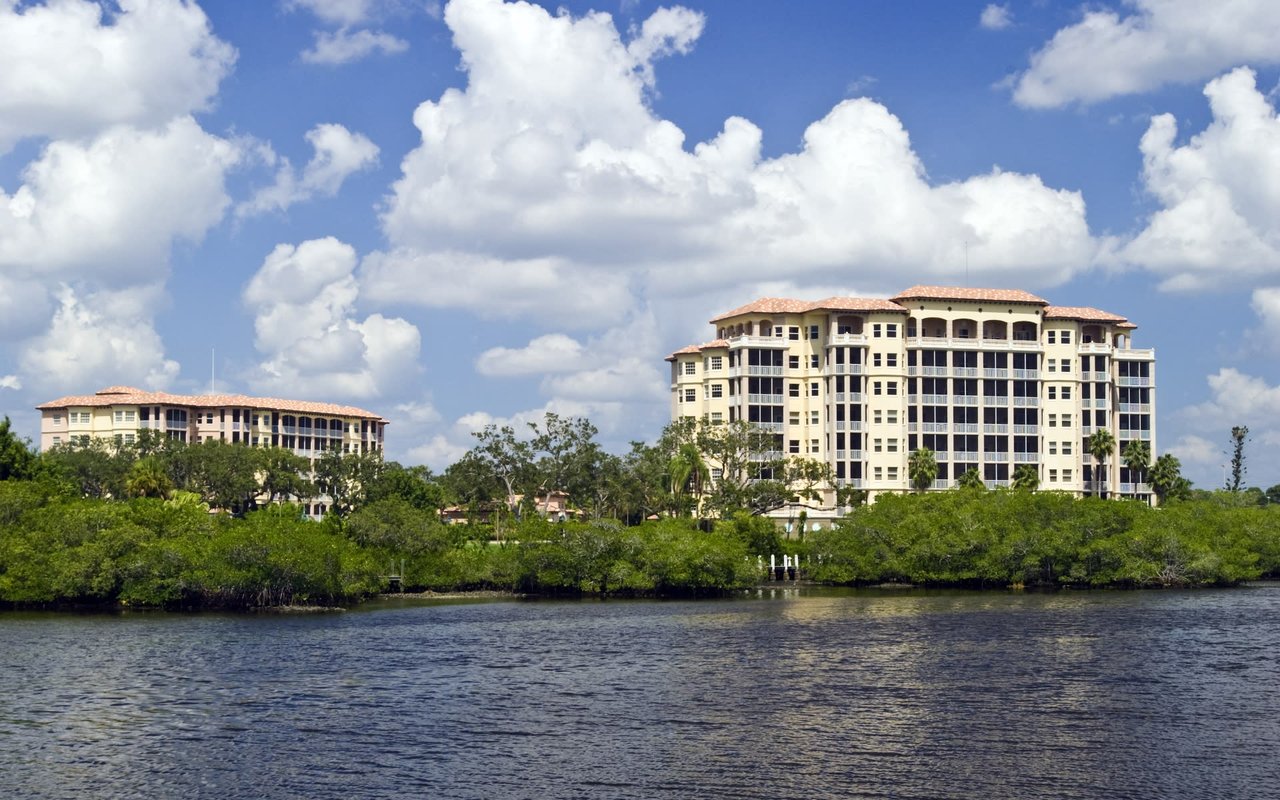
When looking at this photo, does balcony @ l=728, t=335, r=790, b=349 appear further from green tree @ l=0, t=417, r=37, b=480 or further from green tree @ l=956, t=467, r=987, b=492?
green tree @ l=0, t=417, r=37, b=480

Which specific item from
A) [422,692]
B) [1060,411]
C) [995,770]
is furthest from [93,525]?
[1060,411]

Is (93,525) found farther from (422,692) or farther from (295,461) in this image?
(295,461)

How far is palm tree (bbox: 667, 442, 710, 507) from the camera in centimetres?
15000

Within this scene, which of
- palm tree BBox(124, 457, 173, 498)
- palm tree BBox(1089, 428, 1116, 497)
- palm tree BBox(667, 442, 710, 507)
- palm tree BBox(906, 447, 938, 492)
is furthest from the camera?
palm tree BBox(1089, 428, 1116, 497)

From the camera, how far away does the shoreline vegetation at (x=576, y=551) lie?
98312 millimetres

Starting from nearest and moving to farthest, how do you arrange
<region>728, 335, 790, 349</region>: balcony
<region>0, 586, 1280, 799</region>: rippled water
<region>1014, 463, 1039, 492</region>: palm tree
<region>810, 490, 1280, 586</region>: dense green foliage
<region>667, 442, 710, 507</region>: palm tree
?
<region>0, 586, 1280, 799</region>: rippled water
<region>810, 490, 1280, 586</region>: dense green foliage
<region>667, 442, 710, 507</region>: palm tree
<region>1014, 463, 1039, 492</region>: palm tree
<region>728, 335, 790, 349</region>: balcony

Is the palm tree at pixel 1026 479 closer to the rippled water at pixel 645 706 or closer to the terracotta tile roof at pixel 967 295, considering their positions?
the terracotta tile roof at pixel 967 295

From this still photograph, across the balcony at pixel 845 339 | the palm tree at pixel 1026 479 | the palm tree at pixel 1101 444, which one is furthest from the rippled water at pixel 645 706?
the balcony at pixel 845 339

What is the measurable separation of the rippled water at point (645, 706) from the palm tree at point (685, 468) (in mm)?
57835

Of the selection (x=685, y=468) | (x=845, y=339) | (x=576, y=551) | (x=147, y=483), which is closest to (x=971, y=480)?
(x=845, y=339)

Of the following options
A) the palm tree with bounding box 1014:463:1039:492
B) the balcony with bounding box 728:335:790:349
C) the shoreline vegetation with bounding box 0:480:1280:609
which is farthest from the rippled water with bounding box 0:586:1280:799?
the balcony with bounding box 728:335:790:349

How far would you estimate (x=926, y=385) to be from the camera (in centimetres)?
16875

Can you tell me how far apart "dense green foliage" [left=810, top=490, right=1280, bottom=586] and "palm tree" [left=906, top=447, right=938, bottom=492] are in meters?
20.4

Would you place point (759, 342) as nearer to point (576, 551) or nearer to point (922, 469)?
point (922, 469)
